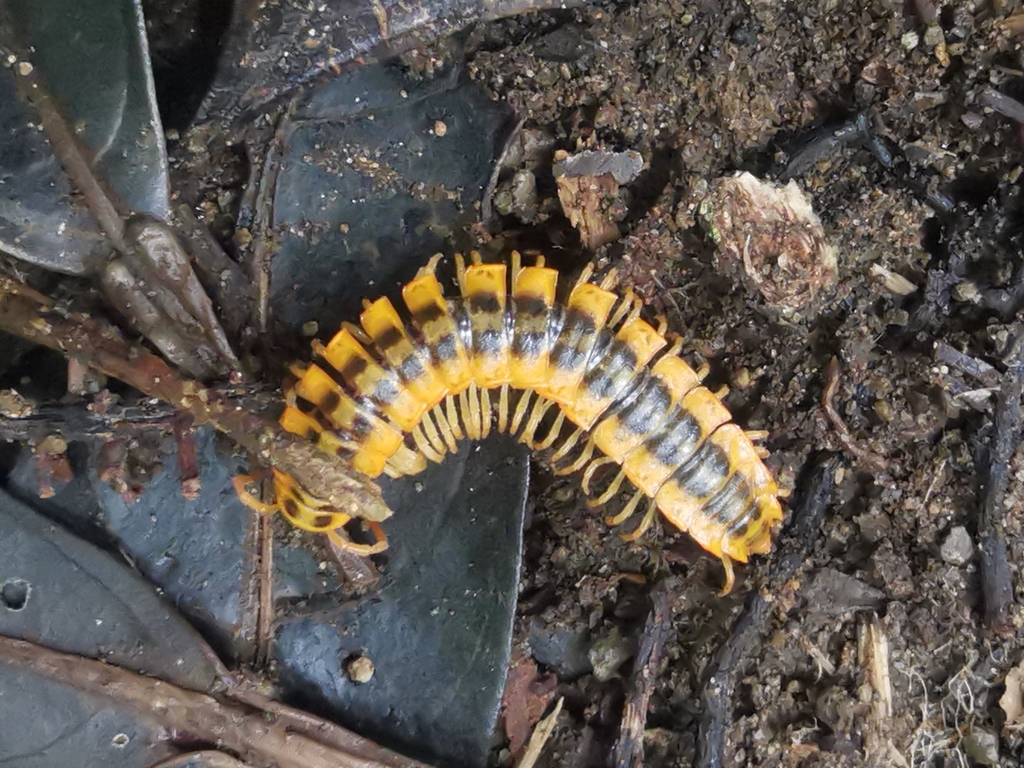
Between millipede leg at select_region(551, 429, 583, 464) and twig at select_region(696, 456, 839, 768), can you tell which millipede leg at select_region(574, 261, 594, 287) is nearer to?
millipede leg at select_region(551, 429, 583, 464)

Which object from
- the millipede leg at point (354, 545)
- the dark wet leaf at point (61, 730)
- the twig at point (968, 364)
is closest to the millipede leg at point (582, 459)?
the millipede leg at point (354, 545)

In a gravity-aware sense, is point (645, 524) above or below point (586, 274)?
below

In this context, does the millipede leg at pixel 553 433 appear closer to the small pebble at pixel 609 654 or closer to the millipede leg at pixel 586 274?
the millipede leg at pixel 586 274

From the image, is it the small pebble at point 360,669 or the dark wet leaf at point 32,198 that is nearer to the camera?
the dark wet leaf at point 32,198

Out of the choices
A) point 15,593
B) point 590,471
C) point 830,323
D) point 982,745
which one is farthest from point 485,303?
point 982,745

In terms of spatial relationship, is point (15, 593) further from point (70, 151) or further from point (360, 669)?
point (70, 151)

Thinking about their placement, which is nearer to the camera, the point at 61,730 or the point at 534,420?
the point at 61,730
